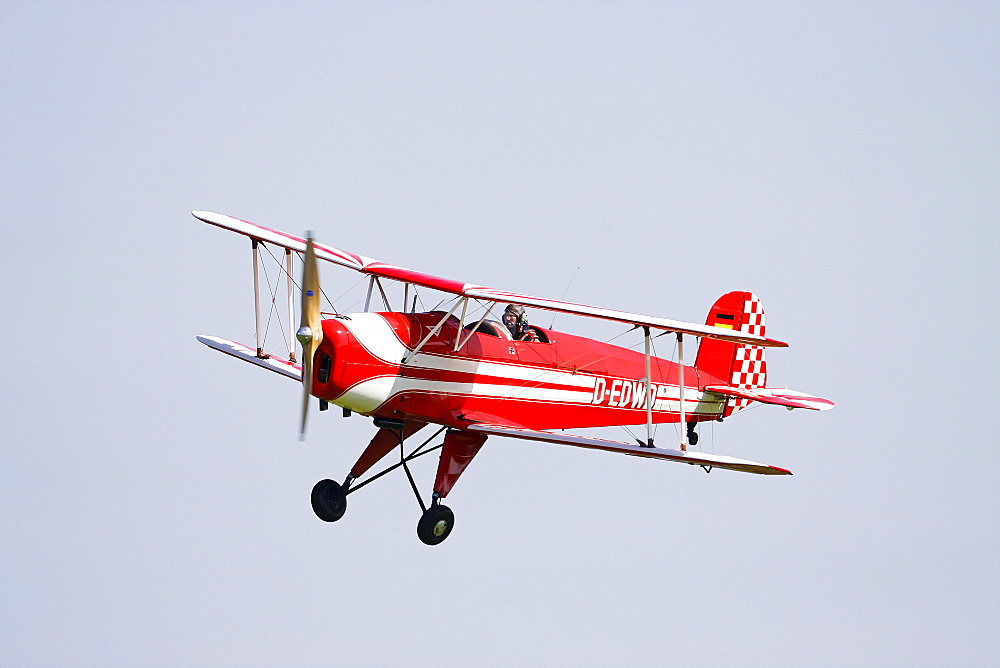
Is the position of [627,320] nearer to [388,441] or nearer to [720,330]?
[720,330]

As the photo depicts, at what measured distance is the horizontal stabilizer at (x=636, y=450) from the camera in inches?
574

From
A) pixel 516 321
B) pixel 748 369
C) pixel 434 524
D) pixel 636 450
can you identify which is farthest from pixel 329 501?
pixel 748 369

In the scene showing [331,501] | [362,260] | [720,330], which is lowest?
[331,501]

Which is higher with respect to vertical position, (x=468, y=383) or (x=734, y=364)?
(x=734, y=364)

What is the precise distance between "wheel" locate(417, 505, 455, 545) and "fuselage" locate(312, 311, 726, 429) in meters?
1.01

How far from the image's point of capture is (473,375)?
1650 centimetres

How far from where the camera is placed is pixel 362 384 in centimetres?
1580

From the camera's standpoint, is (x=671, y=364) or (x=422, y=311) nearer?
(x=422, y=311)

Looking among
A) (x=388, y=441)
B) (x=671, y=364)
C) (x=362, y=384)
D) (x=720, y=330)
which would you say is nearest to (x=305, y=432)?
(x=362, y=384)

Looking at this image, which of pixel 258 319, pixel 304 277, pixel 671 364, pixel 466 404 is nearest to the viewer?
pixel 304 277

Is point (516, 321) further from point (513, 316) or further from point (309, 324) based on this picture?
point (309, 324)

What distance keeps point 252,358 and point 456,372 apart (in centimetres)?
334

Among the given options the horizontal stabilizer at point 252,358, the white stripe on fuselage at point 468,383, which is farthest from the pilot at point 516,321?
the horizontal stabilizer at point 252,358

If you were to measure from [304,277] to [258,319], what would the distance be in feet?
10.7
